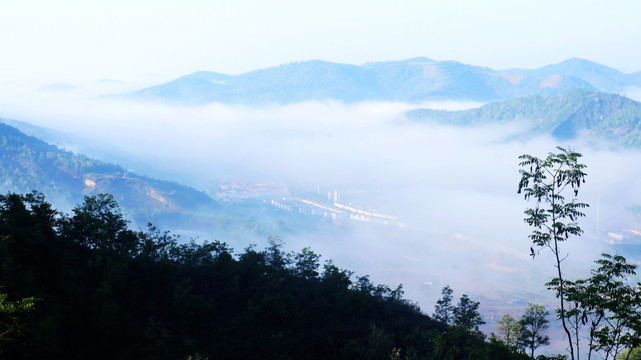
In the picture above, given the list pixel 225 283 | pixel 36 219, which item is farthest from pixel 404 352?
pixel 36 219

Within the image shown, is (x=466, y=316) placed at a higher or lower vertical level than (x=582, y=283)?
lower

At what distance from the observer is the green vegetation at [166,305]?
31.0m

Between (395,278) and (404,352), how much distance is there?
144603 millimetres

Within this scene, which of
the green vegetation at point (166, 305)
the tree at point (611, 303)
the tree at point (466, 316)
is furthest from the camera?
the tree at point (466, 316)

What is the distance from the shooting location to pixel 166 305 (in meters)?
38.1

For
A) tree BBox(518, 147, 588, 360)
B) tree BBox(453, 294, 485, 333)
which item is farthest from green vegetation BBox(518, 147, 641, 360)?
tree BBox(453, 294, 485, 333)

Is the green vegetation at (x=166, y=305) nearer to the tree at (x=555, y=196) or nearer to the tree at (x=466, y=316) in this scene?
the tree at (x=466, y=316)

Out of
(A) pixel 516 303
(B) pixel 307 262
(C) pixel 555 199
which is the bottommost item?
(A) pixel 516 303

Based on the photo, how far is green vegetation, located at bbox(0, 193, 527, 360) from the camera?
1219 inches

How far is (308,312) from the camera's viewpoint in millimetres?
43656

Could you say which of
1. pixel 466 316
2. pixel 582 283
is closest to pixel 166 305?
pixel 466 316

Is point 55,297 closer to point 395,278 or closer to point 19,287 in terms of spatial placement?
point 19,287

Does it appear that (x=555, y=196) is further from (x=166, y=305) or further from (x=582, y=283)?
(x=166, y=305)

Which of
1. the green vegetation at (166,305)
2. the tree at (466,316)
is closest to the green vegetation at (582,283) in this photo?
the green vegetation at (166,305)
